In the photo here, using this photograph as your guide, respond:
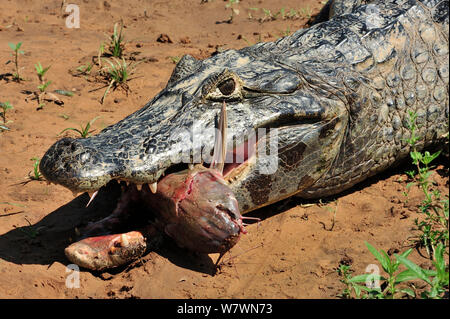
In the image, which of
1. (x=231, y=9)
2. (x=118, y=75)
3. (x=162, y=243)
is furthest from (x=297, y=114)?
(x=231, y=9)

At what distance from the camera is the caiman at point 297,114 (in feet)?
12.5

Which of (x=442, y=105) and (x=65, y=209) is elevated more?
(x=442, y=105)

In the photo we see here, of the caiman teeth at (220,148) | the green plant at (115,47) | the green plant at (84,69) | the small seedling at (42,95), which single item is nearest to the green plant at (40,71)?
the small seedling at (42,95)

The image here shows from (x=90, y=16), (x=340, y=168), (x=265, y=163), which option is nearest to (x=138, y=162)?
(x=265, y=163)

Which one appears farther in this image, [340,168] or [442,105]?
[442,105]

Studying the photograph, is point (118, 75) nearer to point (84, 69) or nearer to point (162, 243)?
point (84, 69)

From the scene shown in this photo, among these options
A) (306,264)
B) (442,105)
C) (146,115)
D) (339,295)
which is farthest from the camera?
(442,105)

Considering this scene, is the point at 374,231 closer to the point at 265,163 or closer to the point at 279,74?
the point at 265,163

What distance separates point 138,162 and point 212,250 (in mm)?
723

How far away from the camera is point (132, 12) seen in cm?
834

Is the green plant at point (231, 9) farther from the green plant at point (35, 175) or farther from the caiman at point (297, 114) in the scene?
the green plant at point (35, 175)

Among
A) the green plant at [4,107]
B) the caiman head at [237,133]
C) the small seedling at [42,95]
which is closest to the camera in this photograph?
the caiman head at [237,133]

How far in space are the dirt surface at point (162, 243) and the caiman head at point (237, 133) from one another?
360mm

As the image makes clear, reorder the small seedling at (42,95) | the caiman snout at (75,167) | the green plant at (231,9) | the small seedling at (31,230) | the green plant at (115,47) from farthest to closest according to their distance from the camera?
1. the green plant at (231,9)
2. the green plant at (115,47)
3. the small seedling at (42,95)
4. the small seedling at (31,230)
5. the caiman snout at (75,167)
